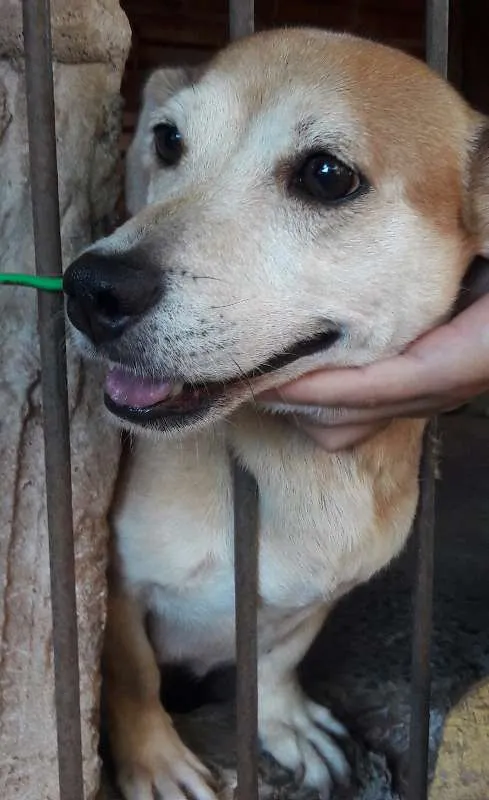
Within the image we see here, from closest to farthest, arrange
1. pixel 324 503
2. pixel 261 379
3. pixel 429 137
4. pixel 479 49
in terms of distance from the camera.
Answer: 1. pixel 261 379
2. pixel 429 137
3. pixel 324 503
4. pixel 479 49

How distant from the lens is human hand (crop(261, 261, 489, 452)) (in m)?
1.39

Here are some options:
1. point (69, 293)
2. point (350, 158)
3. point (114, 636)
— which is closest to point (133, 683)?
point (114, 636)

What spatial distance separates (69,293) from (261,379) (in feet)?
0.97

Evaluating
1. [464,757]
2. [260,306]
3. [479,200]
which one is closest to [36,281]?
[260,306]

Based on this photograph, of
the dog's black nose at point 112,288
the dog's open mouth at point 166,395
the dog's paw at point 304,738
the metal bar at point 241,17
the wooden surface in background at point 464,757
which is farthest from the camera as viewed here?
the dog's paw at point 304,738

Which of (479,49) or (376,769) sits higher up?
(479,49)

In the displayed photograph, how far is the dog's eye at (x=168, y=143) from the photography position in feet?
5.08

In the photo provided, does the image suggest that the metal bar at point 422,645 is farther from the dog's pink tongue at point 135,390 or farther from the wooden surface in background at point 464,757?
the dog's pink tongue at point 135,390

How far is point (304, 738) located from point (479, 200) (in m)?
1.12

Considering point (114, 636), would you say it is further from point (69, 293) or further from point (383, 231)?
point (383, 231)

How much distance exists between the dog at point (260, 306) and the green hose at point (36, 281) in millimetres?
80

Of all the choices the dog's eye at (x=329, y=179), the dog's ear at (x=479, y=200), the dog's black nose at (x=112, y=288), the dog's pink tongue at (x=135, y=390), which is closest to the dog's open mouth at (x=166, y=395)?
the dog's pink tongue at (x=135, y=390)

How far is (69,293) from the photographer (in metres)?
1.24

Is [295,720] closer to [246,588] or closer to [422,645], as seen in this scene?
[422,645]
